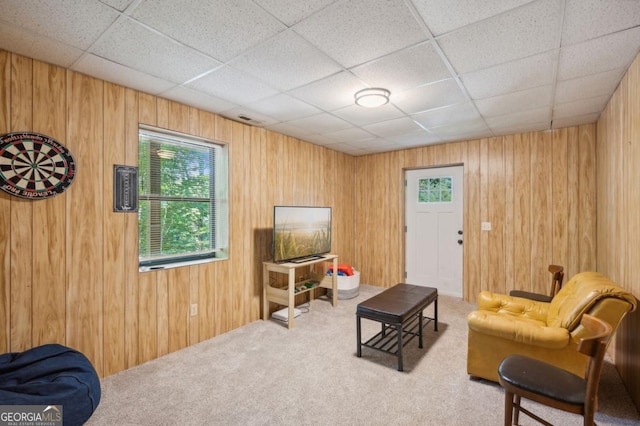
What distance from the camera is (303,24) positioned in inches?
66.4

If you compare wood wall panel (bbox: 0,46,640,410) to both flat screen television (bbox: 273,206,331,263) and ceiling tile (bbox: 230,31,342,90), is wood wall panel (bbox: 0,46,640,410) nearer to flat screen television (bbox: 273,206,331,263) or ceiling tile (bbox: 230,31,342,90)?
flat screen television (bbox: 273,206,331,263)

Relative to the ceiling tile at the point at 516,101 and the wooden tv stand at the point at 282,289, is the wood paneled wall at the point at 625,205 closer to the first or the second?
the ceiling tile at the point at 516,101

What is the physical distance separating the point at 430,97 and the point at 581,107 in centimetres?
165

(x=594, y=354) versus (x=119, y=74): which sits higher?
(x=119, y=74)

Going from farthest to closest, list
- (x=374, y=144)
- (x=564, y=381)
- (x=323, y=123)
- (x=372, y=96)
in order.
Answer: (x=374, y=144) → (x=323, y=123) → (x=372, y=96) → (x=564, y=381)

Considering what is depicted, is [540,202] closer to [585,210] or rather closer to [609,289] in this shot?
[585,210]

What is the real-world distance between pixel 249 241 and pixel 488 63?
2.96 m

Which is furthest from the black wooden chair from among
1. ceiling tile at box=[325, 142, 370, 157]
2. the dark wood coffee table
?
ceiling tile at box=[325, 142, 370, 157]

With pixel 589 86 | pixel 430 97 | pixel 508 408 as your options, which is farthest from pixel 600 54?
pixel 508 408

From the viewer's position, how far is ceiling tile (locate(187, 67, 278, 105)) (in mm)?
2330

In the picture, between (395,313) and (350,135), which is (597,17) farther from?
(350,135)

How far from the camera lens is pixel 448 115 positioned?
3.27 m

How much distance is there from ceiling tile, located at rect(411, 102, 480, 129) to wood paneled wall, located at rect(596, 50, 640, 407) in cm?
113

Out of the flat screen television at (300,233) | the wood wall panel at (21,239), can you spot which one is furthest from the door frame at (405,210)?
the wood wall panel at (21,239)
